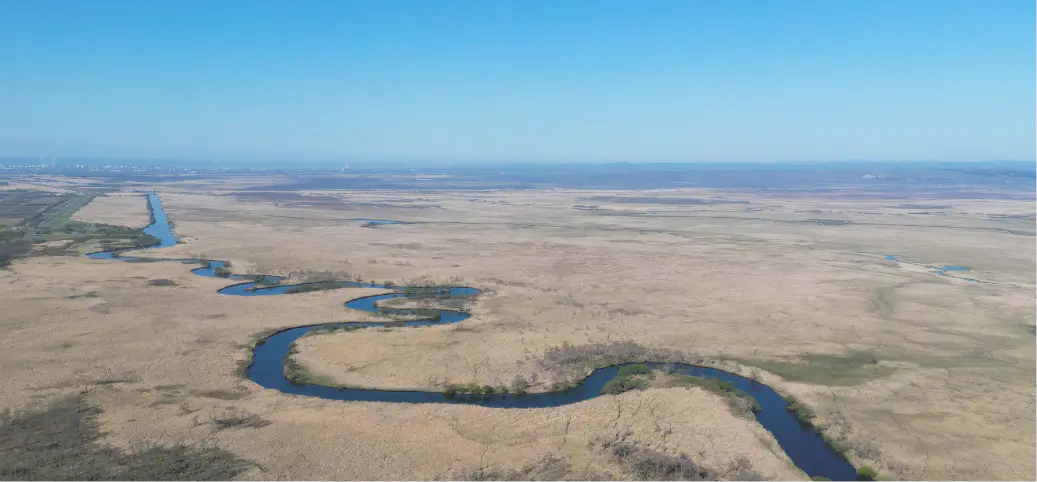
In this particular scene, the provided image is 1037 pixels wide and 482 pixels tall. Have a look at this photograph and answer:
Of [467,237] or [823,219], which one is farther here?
[823,219]

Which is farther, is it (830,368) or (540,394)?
(830,368)

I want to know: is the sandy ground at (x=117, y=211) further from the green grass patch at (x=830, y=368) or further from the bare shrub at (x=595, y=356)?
the green grass patch at (x=830, y=368)

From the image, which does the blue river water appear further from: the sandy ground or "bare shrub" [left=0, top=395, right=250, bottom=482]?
the sandy ground

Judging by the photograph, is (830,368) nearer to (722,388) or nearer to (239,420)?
(722,388)

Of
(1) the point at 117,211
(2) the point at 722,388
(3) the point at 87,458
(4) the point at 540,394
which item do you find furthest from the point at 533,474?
(1) the point at 117,211

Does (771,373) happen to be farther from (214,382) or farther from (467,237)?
(467,237)

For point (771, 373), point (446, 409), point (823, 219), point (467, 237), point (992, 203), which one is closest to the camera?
point (446, 409)

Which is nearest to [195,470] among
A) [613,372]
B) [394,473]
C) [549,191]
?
[394,473]

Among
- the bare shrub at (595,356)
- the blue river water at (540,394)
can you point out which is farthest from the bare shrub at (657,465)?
the bare shrub at (595,356)

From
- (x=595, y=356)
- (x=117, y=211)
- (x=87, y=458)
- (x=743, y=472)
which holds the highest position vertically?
(x=117, y=211)
